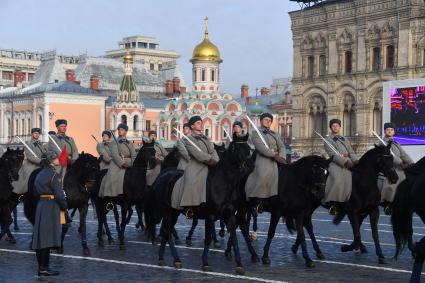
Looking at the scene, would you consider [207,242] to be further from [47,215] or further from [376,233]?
[376,233]

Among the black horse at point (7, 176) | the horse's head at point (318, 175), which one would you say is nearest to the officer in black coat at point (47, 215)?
the black horse at point (7, 176)

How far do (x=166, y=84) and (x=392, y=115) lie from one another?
5974 centimetres

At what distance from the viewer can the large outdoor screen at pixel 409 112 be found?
31844mm

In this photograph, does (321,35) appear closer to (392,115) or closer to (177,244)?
(392,115)

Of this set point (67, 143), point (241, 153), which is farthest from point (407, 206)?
point (67, 143)

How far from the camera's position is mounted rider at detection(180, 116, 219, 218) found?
11.4 m

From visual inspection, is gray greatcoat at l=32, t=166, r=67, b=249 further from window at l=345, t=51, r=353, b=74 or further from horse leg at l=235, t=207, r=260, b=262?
window at l=345, t=51, r=353, b=74

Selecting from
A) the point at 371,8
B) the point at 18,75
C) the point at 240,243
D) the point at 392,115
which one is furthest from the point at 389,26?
the point at 18,75

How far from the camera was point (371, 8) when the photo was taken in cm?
5047

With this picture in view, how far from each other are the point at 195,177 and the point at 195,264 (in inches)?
55.9

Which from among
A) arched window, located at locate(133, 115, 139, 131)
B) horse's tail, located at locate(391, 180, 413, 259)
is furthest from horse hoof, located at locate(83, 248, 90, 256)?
arched window, located at locate(133, 115, 139, 131)

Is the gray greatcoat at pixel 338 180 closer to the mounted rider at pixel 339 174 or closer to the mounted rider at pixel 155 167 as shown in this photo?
the mounted rider at pixel 339 174

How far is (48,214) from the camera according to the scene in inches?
423

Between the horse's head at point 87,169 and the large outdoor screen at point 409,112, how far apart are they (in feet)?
68.4
